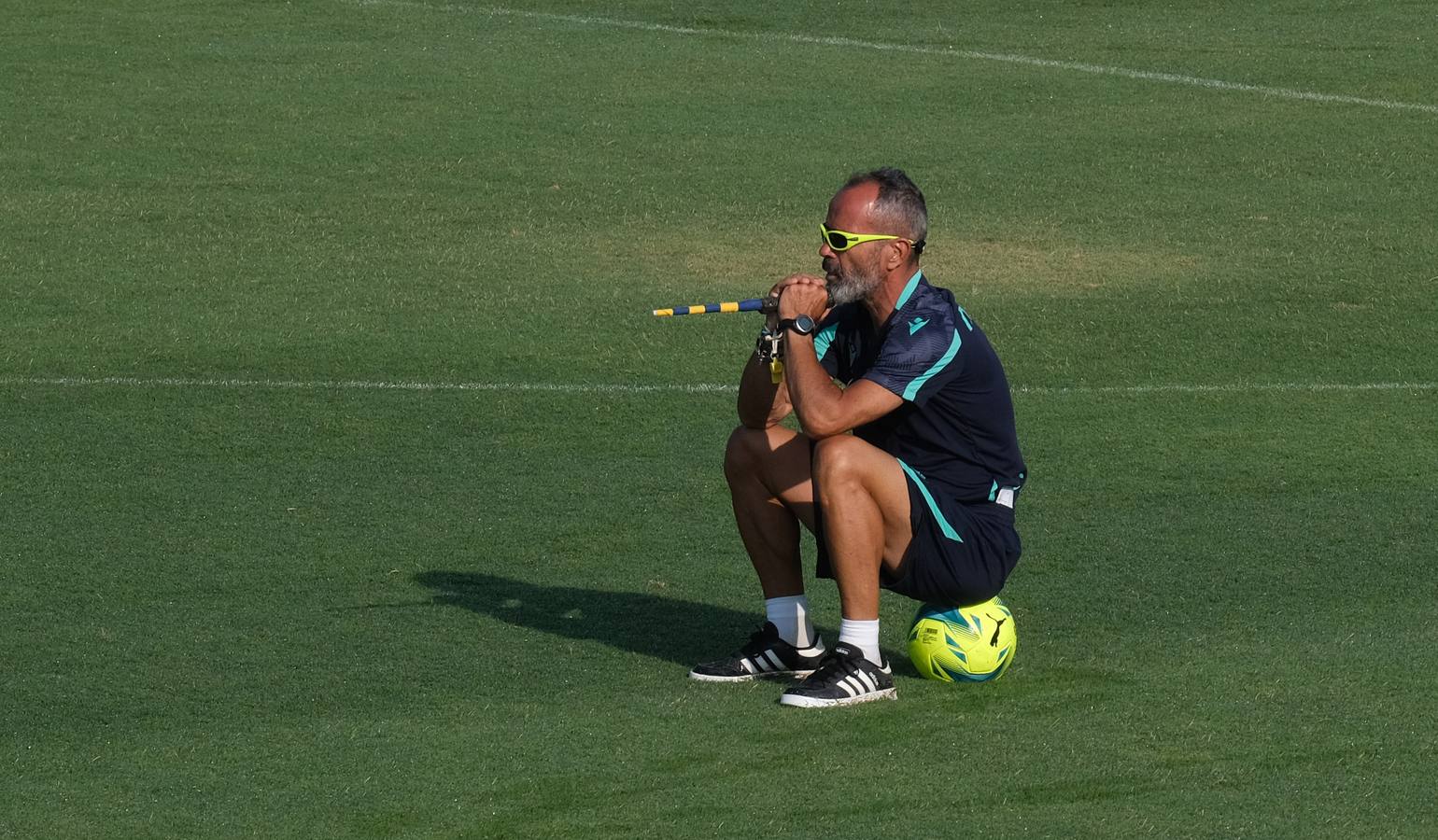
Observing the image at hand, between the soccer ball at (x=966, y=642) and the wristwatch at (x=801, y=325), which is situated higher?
the wristwatch at (x=801, y=325)

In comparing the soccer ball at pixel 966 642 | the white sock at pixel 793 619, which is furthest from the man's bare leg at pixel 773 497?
the soccer ball at pixel 966 642

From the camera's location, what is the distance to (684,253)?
1334 cm

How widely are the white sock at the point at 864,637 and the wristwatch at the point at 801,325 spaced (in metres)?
0.85

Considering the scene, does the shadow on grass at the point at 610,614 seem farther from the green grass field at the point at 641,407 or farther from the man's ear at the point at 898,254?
the man's ear at the point at 898,254

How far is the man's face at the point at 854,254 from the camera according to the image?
6430 millimetres

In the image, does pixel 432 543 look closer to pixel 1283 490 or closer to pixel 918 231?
pixel 918 231

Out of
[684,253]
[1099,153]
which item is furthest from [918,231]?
[1099,153]

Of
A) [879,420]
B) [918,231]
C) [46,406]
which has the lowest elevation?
[46,406]

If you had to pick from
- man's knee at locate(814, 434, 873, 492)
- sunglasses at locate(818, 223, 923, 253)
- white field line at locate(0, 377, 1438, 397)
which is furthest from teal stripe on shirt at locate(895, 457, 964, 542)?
white field line at locate(0, 377, 1438, 397)

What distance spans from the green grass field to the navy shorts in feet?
0.99

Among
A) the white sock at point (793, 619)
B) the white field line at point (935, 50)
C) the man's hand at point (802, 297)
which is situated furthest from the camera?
the white field line at point (935, 50)

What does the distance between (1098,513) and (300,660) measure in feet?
10.8

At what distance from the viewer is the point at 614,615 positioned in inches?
287

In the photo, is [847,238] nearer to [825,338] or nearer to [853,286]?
[853,286]
